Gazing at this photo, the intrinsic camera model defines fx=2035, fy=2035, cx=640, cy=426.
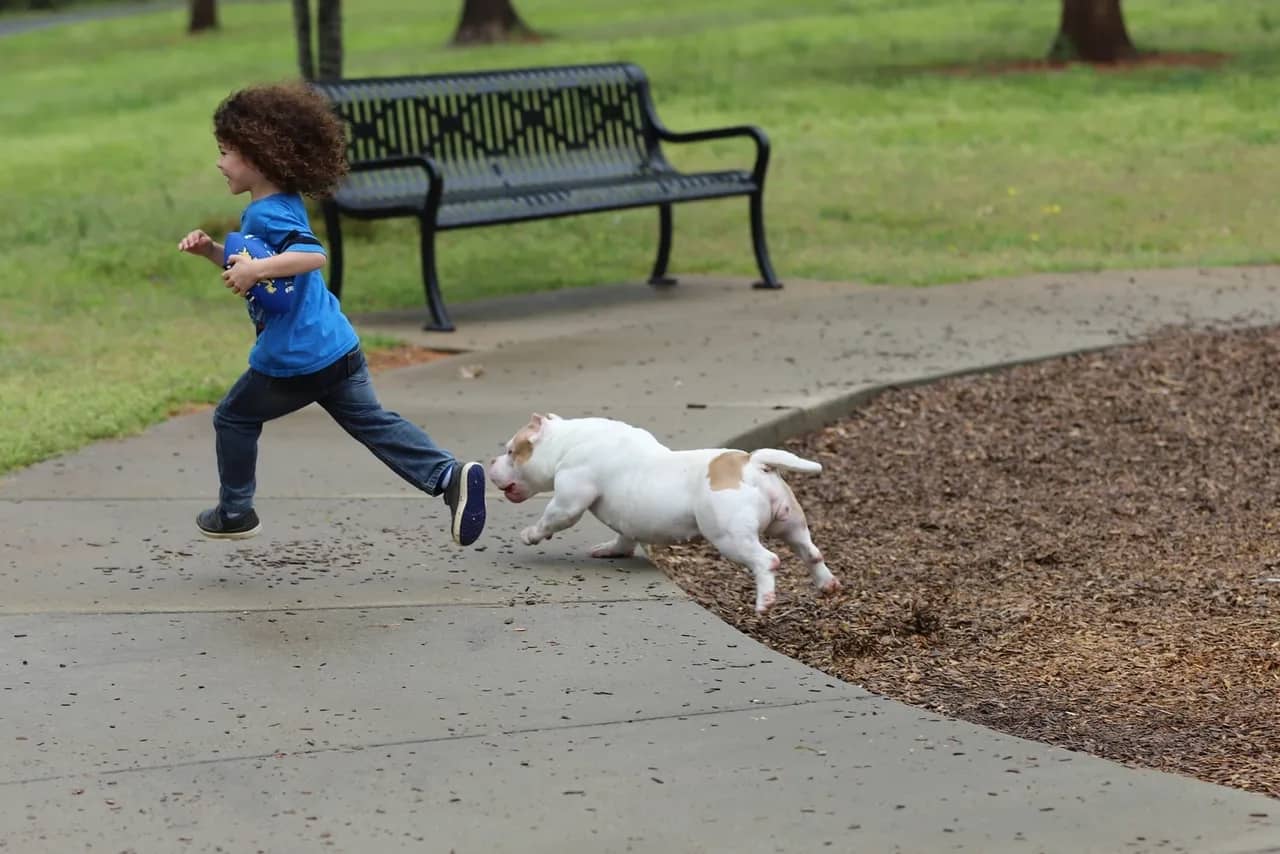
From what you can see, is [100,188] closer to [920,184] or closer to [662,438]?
[920,184]

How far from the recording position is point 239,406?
5.93 metres

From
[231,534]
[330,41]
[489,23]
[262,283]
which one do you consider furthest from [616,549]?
[489,23]

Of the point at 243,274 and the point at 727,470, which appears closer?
the point at 243,274

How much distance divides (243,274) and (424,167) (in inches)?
206

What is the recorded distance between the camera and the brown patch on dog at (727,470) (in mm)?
5582

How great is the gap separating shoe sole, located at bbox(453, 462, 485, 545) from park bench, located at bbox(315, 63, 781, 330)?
4.82 meters

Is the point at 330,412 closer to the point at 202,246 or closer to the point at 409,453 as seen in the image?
the point at 409,453

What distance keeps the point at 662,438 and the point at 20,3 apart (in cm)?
5087

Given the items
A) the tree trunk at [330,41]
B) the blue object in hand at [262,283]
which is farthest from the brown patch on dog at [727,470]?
the tree trunk at [330,41]

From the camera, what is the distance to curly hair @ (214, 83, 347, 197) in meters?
5.70

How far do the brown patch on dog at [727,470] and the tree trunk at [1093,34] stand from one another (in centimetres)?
2081

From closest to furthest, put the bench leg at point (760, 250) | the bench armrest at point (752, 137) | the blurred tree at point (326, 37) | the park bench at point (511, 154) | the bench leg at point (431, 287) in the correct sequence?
the bench leg at point (431, 287)
the park bench at point (511, 154)
the bench leg at point (760, 250)
the bench armrest at point (752, 137)
the blurred tree at point (326, 37)

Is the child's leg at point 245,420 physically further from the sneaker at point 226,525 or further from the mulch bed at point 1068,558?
the mulch bed at point 1068,558

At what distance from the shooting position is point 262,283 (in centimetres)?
565
